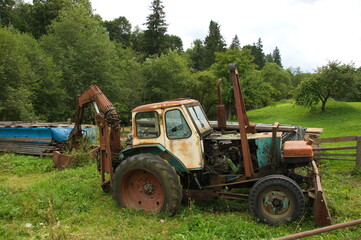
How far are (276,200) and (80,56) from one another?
73.7 feet

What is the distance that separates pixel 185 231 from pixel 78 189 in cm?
356

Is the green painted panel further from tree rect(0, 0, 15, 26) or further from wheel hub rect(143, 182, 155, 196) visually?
tree rect(0, 0, 15, 26)

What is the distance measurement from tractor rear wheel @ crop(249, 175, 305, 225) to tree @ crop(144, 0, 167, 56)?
129 feet

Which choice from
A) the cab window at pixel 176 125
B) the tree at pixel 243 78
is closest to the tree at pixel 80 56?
the tree at pixel 243 78

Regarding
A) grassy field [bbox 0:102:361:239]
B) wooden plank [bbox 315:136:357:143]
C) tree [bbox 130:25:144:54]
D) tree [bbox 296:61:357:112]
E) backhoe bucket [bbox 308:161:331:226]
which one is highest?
tree [bbox 130:25:144:54]

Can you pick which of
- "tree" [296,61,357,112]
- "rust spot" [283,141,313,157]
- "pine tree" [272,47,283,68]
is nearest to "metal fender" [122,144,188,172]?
"rust spot" [283,141,313,157]

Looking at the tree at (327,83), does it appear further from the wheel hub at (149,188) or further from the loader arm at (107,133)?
the wheel hub at (149,188)

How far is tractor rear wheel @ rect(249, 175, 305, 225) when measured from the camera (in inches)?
188

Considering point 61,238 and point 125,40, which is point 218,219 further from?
point 125,40

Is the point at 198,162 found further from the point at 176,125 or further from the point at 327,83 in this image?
the point at 327,83

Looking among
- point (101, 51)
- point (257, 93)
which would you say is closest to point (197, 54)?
point (257, 93)

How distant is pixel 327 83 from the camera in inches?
956

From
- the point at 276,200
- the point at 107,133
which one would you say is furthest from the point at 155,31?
the point at 276,200

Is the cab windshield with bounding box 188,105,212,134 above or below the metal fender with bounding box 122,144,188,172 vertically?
above
